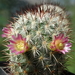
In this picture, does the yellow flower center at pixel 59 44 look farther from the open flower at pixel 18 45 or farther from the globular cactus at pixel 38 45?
the open flower at pixel 18 45

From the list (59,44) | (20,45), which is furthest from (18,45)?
(59,44)

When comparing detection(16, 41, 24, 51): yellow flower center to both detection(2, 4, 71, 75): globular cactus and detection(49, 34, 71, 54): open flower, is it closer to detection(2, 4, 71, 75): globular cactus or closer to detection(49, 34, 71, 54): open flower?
detection(2, 4, 71, 75): globular cactus

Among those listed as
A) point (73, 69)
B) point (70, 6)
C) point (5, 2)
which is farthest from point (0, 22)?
point (73, 69)

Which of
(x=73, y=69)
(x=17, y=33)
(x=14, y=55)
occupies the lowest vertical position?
(x=73, y=69)

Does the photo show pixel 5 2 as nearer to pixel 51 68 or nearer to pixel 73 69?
pixel 73 69

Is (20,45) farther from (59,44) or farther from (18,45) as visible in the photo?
(59,44)

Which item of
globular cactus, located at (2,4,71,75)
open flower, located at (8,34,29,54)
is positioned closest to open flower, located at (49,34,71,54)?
globular cactus, located at (2,4,71,75)

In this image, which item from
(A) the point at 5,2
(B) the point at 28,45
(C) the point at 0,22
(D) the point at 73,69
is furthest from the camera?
(A) the point at 5,2

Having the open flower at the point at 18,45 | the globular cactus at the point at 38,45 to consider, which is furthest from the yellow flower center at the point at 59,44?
the open flower at the point at 18,45
